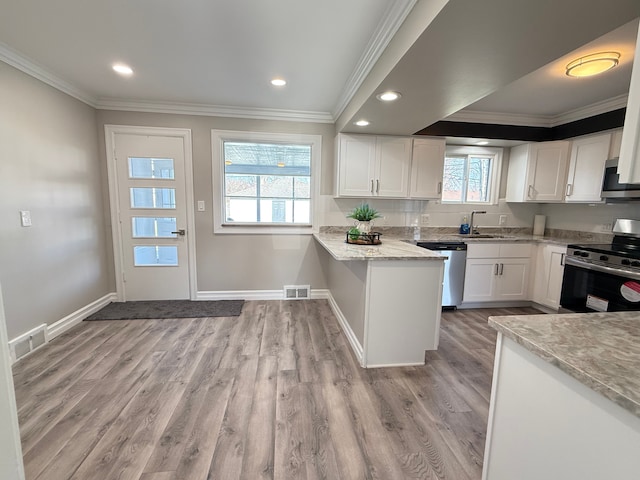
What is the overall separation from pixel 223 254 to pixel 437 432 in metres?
3.03

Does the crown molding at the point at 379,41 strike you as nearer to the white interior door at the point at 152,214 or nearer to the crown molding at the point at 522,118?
the crown molding at the point at 522,118

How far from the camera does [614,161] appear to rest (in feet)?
9.67

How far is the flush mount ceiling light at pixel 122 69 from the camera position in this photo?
2.50m

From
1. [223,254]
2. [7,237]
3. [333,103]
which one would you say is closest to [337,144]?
[333,103]

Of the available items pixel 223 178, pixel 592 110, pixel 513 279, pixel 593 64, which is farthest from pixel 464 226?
pixel 223 178

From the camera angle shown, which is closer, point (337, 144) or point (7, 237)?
point (7, 237)

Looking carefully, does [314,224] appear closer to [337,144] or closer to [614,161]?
[337,144]

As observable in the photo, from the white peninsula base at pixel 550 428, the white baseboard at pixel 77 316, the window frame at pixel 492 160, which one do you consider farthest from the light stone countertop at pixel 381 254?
the white baseboard at pixel 77 316

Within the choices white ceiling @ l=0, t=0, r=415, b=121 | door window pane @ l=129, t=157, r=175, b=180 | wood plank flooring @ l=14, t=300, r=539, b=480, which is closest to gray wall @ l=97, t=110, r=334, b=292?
door window pane @ l=129, t=157, r=175, b=180

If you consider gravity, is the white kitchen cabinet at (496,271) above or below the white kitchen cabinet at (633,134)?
below

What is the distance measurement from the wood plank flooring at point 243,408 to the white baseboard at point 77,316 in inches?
3.6

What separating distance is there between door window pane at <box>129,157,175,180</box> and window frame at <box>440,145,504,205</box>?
12.2ft

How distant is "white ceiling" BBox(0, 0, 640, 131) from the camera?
4.37 ft

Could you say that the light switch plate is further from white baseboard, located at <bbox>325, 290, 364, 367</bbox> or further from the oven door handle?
the oven door handle
